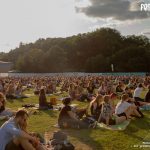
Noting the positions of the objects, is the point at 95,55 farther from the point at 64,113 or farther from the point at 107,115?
the point at 64,113

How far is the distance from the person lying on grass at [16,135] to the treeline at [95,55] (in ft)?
212

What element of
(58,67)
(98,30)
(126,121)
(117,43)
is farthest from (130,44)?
(126,121)

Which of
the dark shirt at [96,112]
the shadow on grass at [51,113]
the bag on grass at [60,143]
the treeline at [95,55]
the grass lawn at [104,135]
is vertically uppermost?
the treeline at [95,55]

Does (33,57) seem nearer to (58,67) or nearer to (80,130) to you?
(58,67)

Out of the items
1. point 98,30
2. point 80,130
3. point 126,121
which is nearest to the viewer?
point 80,130

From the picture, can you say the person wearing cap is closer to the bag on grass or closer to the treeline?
the bag on grass

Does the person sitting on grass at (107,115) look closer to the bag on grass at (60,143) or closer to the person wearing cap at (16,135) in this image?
the bag on grass at (60,143)

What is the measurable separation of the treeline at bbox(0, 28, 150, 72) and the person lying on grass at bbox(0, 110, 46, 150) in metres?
64.5

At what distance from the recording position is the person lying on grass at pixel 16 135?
6695 mm

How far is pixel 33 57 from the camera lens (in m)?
83.6

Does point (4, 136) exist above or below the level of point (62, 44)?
below

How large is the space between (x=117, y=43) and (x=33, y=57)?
19.0 m

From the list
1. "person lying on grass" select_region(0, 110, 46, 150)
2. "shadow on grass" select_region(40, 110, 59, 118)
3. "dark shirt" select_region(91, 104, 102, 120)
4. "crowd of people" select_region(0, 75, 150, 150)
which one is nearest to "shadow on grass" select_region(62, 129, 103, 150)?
"crowd of people" select_region(0, 75, 150, 150)

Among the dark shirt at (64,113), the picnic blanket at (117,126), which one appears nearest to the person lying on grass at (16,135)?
the dark shirt at (64,113)
